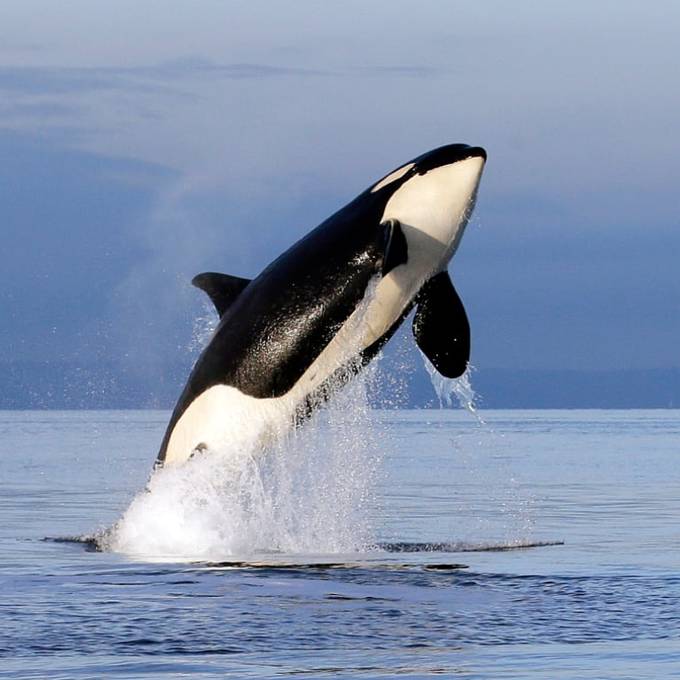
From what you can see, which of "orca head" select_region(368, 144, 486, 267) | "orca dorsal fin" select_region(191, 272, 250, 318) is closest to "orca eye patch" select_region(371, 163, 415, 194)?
"orca head" select_region(368, 144, 486, 267)

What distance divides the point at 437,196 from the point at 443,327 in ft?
4.81

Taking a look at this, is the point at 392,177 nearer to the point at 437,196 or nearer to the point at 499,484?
the point at 437,196

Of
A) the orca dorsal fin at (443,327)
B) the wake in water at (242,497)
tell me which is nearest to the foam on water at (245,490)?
the wake in water at (242,497)

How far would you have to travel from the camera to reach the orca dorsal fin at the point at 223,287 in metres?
16.0

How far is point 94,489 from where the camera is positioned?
2908 cm

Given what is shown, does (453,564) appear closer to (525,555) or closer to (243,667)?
(525,555)

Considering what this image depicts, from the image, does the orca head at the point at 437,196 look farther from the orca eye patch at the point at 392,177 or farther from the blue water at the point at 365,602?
the blue water at the point at 365,602

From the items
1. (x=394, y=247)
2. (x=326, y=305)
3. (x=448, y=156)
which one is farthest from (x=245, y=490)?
(x=448, y=156)

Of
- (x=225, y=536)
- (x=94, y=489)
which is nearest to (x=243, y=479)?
(x=225, y=536)

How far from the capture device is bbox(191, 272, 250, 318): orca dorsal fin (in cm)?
1603

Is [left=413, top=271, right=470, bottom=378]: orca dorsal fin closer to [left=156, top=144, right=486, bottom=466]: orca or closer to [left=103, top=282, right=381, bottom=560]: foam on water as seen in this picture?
[left=156, top=144, right=486, bottom=466]: orca

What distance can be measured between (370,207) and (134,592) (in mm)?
5336

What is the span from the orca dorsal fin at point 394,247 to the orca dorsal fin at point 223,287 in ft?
5.36

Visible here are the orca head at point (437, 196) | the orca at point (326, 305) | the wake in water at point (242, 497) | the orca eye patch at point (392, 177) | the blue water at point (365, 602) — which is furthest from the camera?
the orca eye patch at point (392, 177)
